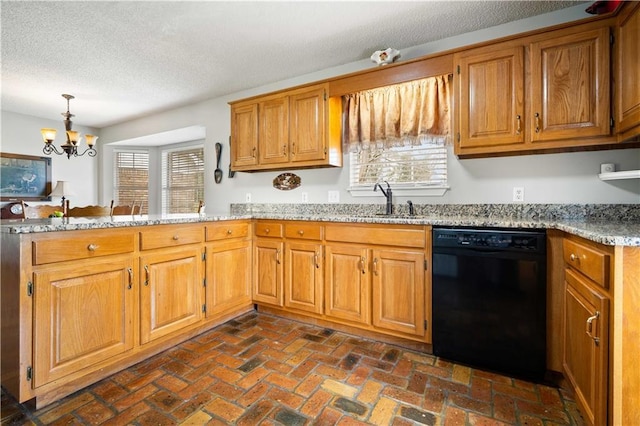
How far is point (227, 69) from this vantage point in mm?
3053

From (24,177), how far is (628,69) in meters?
6.76

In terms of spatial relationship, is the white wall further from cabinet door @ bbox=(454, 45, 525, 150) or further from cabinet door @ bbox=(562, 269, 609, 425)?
cabinet door @ bbox=(562, 269, 609, 425)

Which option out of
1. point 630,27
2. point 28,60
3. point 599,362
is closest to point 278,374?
point 599,362

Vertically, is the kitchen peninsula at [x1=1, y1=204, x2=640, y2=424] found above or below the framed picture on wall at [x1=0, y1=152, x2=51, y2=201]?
below

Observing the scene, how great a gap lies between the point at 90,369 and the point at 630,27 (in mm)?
3501

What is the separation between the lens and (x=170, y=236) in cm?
209

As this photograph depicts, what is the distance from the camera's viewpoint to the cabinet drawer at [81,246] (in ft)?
4.86

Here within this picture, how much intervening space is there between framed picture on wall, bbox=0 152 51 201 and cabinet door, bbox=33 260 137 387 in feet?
13.8

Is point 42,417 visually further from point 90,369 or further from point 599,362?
point 599,362

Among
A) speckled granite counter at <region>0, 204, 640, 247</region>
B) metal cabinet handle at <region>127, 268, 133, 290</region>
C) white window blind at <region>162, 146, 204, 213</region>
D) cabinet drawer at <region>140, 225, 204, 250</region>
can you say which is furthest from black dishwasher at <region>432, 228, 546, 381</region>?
white window blind at <region>162, 146, 204, 213</region>

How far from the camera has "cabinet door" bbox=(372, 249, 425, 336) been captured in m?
2.06

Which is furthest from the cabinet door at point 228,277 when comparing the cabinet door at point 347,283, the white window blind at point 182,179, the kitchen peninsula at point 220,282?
the white window blind at point 182,179

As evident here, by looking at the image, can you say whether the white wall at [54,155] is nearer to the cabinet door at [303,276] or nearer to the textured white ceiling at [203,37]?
the textured white ceiling at [203,37]

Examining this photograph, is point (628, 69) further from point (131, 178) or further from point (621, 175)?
point (131, 178)
